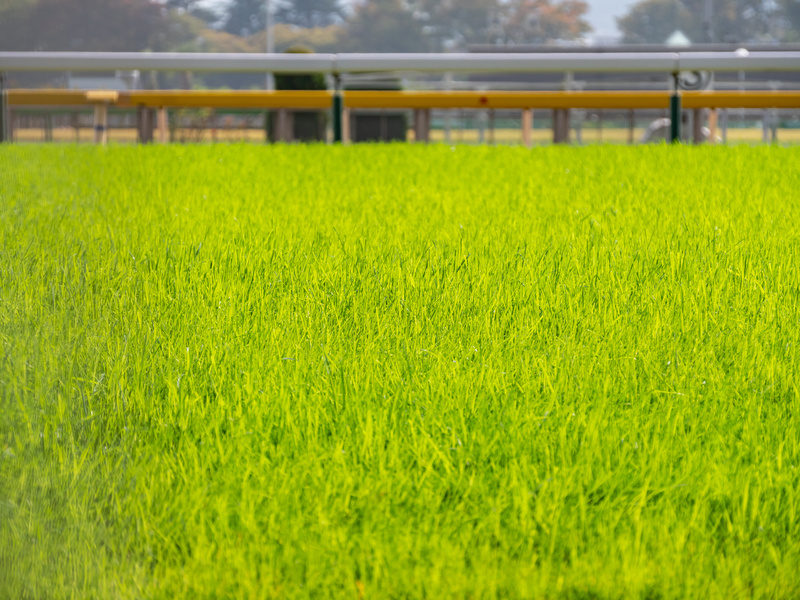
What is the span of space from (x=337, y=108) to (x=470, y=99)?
232 centimetres

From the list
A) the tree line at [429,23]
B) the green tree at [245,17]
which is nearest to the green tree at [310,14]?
the tree line at [429,23]

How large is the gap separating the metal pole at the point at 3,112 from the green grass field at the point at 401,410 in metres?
6.03

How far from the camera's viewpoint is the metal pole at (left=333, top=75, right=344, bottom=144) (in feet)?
32.1

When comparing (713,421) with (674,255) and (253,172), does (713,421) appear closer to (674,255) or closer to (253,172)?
(674,255)

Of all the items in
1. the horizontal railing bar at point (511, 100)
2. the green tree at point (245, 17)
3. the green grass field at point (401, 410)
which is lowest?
the green grass field at point (401, 410)

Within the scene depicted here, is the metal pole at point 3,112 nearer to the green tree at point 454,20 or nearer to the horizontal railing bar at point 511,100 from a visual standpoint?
the horizontal railing bar at point 511,100

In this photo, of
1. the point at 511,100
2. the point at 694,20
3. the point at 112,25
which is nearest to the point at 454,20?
the point at 694,20

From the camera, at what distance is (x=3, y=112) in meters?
10.7

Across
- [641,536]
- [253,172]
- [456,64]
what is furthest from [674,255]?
[456,64]

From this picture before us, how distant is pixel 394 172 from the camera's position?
739 cm

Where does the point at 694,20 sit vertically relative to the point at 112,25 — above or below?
above

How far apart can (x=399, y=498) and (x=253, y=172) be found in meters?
5.66

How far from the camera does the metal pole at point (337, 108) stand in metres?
9.78

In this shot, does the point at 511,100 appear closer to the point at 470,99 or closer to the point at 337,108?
the point at 470,99
